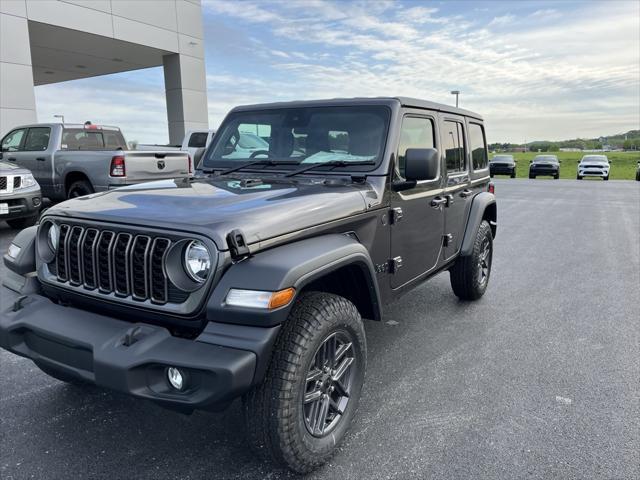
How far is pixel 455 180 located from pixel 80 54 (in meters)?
21.0

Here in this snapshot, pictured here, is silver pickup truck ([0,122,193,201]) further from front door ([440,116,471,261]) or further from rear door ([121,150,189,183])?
front door ([440,116,471,261])

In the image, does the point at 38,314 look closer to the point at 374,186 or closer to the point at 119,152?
the point at 374,186

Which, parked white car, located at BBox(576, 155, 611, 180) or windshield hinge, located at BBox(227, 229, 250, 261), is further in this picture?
parked white car, located at BBox(576, 155, 611, 180)

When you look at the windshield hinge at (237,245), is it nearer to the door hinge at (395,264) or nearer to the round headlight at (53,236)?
the round headlight at (53,236)

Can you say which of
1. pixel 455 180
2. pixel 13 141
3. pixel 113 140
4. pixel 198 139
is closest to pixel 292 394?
pixel 455 180

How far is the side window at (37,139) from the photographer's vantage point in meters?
10.4

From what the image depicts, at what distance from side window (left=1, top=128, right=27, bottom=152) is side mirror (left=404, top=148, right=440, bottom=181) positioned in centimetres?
1029

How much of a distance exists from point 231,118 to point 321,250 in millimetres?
2035

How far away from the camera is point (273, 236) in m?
2.43

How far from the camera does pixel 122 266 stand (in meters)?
2.45

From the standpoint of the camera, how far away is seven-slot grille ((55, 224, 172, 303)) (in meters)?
2.32

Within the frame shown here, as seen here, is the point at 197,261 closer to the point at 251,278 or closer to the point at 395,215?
the point at 251,278

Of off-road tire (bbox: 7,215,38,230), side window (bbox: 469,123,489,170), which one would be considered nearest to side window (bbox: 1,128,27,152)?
off-road tire (bbox: 7,215,38,230)

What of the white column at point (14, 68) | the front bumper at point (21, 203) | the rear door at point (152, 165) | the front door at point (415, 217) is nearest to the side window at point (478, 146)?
the front door at point (415, 217)
